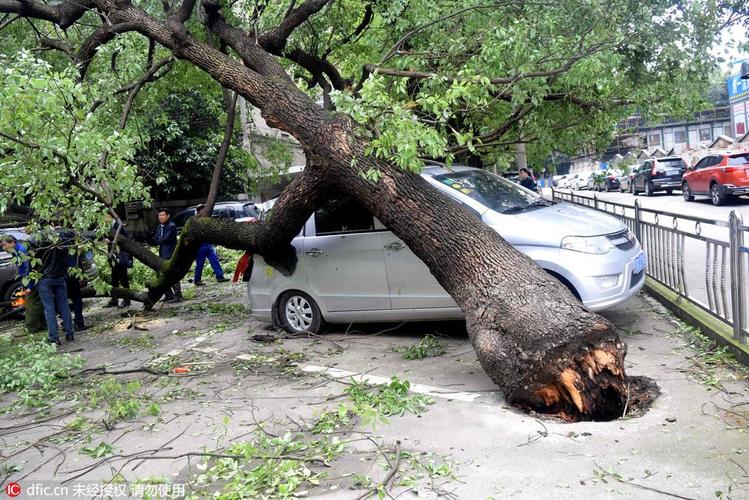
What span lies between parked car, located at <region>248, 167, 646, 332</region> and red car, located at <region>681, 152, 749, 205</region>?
14.5 metres

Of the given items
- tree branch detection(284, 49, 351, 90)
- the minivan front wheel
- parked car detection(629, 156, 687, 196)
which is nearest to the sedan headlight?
the minivan front wheel

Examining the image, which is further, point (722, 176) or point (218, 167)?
point (722, 176)

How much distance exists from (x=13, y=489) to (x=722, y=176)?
20678mm

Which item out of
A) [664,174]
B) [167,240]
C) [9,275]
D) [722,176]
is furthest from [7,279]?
[664,174]

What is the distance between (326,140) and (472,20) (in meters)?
4.08

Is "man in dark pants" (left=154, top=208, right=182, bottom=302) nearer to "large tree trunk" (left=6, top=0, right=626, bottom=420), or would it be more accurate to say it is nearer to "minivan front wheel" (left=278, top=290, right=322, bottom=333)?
"large tree trunk" (left=6, top=0, right=626, bottom=420)

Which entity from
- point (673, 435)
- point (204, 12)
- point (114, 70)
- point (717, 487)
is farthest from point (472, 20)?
point (717, 487)

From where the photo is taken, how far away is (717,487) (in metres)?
3.66

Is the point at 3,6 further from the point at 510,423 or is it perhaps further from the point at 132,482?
the point at 510,423

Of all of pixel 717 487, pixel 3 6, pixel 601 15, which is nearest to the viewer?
pixel 717 487

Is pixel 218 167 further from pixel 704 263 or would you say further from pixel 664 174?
pixel 664 174

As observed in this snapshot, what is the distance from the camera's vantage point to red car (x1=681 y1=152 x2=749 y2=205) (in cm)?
1967

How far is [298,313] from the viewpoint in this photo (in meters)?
8.41

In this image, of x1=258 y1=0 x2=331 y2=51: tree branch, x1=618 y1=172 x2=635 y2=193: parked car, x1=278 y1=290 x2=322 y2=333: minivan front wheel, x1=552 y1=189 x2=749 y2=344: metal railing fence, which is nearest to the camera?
x1=552 y1=189 x2=749 y2=344: metal railing fence
